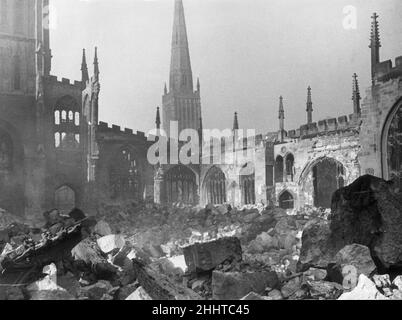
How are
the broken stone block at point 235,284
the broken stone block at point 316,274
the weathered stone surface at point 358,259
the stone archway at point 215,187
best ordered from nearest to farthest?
the broken stone block at point 235,284 → the weathered stone surface at point 358,259 → the broken stone block at point 316,274 → the stone archway at point 215,187

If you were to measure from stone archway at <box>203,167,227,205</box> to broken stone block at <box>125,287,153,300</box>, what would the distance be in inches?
783

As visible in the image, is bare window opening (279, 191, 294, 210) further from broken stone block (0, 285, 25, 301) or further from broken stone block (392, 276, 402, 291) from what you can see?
broken stone block (0, 285, 25, 301)

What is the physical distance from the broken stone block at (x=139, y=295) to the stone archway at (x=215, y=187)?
19.9 metres

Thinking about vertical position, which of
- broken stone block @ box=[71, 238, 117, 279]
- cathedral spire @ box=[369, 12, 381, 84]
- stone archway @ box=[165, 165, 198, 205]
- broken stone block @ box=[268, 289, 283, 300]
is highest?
cathedral spire @ box=[369, 12, 381, 84]

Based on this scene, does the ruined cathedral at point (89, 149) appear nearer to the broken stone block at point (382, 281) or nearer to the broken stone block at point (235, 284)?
the broken stone block at point (382, 281)

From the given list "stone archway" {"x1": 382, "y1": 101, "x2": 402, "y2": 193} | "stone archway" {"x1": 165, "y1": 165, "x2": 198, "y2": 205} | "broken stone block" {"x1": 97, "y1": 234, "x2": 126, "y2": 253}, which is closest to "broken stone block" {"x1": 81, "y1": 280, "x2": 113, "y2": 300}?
"broken stone block" {"x1": 97, "y1": 234, "x2": 126, "y2": 253}

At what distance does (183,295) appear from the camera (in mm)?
5988

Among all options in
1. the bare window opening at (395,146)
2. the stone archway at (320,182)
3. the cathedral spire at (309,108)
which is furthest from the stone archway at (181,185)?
the bare window opening at (395,146)

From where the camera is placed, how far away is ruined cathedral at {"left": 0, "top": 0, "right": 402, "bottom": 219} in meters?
20.1

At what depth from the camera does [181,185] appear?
26.8 metres

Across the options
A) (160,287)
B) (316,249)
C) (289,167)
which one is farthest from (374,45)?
(160,287)

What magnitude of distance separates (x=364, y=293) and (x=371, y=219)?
2.19 m

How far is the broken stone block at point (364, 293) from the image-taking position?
5887 millimetres
